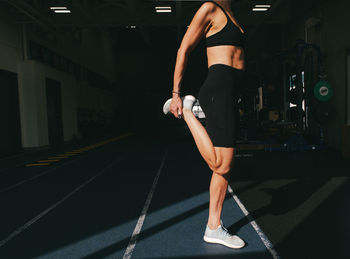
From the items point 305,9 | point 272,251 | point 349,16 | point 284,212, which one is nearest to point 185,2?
point 305,9

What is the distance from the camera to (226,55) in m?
1.57

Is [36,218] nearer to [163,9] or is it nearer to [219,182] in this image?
[219,182]

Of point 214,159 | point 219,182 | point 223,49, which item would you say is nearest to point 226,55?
point 223,49

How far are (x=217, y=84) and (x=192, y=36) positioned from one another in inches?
13.1

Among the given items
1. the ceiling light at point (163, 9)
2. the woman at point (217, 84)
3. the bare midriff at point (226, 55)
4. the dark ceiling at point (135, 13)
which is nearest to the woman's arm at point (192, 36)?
the woman at point (217, 84)

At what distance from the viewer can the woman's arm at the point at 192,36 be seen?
5.09 ft

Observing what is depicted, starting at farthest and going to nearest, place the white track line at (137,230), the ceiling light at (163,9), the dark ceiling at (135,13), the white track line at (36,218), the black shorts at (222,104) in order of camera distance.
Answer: the ceiling light at (163,9), the dark ceiling at (135,13), the white track line at (36,218), the white track line at (137,230), the black shorts at (222,104)

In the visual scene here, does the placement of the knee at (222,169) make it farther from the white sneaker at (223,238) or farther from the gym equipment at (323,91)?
the gym equipment at (323,91)

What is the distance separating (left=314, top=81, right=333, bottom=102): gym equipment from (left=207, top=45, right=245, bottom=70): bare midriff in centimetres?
492

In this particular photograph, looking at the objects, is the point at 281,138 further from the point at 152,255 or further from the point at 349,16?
the point at 152,255

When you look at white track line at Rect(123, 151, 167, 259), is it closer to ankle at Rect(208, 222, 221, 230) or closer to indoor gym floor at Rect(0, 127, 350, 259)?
indoor gym floor at Rect(0, 127, 350, 259)

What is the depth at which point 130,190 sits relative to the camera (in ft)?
10.2

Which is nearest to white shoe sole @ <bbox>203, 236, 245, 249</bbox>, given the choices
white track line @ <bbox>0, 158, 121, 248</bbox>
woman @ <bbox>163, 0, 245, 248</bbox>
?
woman @ <bbox>163, 0, 245, 248</bbox>

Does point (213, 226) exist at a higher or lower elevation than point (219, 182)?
lower
